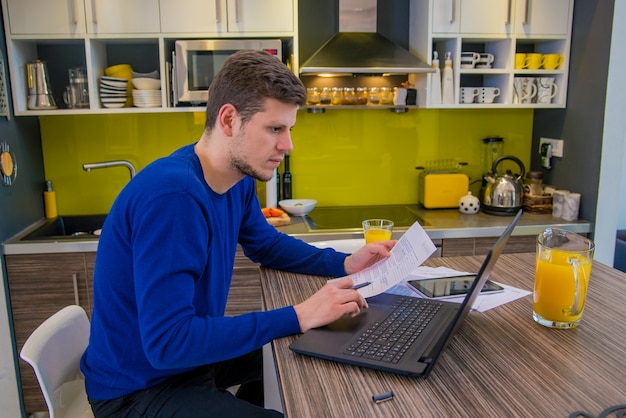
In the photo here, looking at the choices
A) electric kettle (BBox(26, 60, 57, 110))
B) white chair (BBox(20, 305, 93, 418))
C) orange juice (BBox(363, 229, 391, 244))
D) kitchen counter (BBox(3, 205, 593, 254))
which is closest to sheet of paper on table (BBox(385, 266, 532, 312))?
orange juice (BBox(363, 229, 391, 244))

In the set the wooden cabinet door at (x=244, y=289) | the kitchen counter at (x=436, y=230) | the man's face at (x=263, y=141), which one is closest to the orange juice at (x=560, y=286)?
the man's face at (x=263, y=141)

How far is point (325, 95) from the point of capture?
9.29 feet

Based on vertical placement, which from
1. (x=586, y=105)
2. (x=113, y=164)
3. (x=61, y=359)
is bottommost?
(x=61, y=359)

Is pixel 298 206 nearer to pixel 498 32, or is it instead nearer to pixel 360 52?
pixel 360 52

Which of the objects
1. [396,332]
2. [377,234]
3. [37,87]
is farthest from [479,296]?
[37,87]

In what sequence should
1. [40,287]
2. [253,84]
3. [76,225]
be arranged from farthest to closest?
[76,225] < [40,287] < [253,84]

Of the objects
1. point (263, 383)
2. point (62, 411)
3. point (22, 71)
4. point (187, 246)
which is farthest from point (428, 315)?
point (22, 71)

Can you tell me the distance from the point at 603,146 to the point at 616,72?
353 mm

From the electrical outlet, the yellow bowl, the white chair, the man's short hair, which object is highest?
the yellow bowl

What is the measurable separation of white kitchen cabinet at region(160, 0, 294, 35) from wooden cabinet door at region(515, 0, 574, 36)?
46.1 inches

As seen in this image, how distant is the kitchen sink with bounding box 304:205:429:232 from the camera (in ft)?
9.02

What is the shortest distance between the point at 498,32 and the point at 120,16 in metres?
1.87

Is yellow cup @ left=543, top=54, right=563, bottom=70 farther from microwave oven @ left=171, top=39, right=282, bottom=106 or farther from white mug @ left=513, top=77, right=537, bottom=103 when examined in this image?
microwave oven @ left=171, top=39, right=282, bottom=106

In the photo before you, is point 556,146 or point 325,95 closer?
point 325,95
